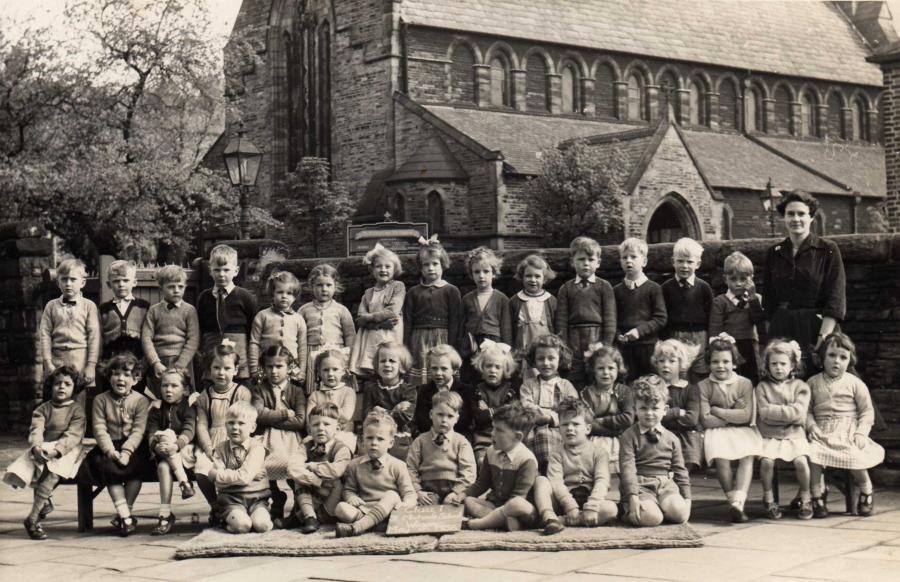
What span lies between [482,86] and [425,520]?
32.2 meters

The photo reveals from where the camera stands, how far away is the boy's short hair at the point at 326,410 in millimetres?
9391

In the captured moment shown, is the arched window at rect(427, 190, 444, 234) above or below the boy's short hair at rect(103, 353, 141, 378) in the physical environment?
above

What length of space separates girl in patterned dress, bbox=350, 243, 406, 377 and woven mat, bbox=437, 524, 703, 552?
2673mm

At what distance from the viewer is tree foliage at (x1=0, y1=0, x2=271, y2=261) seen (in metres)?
28.5

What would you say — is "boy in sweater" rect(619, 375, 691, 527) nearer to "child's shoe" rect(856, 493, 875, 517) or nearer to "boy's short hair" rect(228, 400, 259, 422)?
"child's shoe" rect(856, 493, 875, 517)

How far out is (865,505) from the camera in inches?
348

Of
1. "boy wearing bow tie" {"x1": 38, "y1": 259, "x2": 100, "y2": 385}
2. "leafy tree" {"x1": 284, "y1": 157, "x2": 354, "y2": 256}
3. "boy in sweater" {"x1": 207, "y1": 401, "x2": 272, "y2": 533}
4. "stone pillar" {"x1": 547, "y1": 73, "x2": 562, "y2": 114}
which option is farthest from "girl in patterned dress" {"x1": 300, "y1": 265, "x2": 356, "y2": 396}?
"stone pillar" {"x1": 547, "y1": 73, "x2": 562, "y2": 114}

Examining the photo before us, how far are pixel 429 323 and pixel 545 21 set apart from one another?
107 ft

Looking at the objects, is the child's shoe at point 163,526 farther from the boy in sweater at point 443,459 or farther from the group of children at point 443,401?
the boy in sweater at point 443,459

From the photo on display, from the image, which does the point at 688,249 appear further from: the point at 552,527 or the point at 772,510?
the point at 552,527

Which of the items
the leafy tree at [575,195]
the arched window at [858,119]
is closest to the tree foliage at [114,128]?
the leafy tree at [575,195]

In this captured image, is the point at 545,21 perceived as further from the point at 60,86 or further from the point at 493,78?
the point at 60,86

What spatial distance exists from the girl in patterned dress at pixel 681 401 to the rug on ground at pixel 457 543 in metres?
1.07

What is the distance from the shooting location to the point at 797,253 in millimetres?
9531
